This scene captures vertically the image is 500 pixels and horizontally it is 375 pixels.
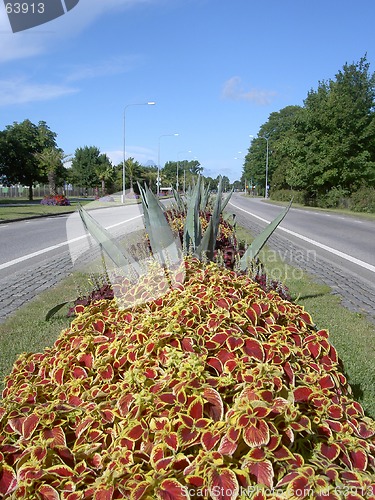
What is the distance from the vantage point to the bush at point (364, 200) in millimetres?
34969

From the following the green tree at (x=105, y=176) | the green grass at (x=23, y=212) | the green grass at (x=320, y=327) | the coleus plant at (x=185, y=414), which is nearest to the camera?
the coleus plant at (x=185, y=414)

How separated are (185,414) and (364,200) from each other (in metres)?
36.9

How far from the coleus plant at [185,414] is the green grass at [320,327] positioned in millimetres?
1245

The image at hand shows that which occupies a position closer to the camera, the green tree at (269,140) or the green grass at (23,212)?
the green grass at (23,212)

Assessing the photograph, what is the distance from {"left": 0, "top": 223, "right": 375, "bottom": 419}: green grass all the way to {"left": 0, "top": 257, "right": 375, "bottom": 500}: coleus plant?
1.25 metres

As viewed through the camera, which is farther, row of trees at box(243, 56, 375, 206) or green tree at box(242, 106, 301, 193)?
green tree at box(242, 106, 301, 193)

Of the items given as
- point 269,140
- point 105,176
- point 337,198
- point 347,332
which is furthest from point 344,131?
point 269,140

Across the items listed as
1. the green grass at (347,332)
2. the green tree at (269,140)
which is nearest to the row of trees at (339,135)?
the green grass at (347,332)

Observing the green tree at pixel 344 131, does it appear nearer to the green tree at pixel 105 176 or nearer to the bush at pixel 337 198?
the bush at pixel 337 198

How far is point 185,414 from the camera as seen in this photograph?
1.81 m

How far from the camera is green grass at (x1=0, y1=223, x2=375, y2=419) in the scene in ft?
12.4

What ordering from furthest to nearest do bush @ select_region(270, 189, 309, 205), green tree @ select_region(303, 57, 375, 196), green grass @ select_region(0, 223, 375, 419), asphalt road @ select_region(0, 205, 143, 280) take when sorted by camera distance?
bush @ select_region(270, 189, 309, 205), green tree @ select_region(303, 57, 375, 196), asphalt road @ select_region(0, 205, 143, 280), green grass @ select_region(0, 223, 375, 419)

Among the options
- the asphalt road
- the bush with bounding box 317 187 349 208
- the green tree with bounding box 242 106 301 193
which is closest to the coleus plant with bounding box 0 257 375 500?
the asphalt road

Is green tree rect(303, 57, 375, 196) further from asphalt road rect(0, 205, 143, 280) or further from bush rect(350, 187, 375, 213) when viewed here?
asphalt road rect(0, 205, 143, 280)
